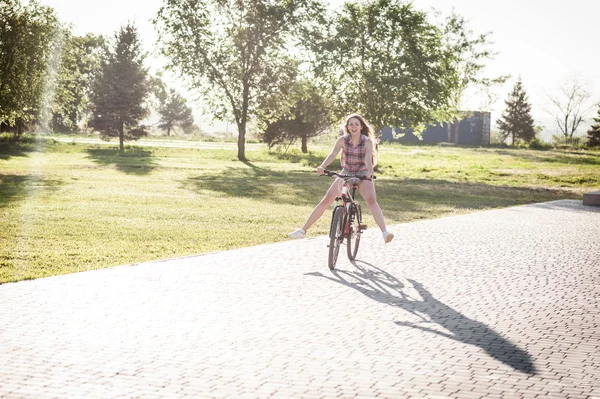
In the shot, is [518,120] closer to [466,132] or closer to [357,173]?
[466,132]

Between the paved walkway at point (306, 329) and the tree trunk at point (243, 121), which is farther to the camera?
the tree trunk at point (243, 121)

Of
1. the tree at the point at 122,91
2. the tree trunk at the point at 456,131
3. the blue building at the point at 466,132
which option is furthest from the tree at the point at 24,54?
the tree trunk at the point at 456,131

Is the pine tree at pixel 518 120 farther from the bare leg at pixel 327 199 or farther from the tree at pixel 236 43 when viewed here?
the bare leg at pixel 327 199

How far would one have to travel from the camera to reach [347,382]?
4480 mm

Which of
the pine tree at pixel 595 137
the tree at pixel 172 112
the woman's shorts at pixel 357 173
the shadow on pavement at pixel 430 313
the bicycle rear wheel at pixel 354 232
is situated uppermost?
the tree at pixel 172 112

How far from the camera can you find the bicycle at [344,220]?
8523mm

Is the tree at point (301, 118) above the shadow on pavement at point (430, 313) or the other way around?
above

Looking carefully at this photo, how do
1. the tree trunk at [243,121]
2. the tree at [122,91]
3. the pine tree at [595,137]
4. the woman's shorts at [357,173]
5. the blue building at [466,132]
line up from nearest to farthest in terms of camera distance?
1. the woman's shorts at [357,173]
2. the tree trunk at [243,121]
3. the tree at [122,91]
4. the pine tree at [595,137]
5. the blue building at [466,132]

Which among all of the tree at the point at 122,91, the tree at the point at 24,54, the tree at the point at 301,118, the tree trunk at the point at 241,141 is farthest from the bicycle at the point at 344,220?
the tree at the point at 122,91

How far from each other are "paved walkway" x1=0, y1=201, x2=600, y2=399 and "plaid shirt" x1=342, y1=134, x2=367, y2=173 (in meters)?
1.20

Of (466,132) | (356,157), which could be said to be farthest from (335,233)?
(466,132)

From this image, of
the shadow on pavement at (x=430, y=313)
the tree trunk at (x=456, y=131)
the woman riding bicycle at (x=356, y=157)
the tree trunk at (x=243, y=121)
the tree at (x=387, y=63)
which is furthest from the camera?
the tree trunk at (x=456, y=131)

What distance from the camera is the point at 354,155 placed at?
9031 millimetres

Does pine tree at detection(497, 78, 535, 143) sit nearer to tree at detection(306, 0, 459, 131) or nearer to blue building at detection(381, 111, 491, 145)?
blue building at detection(381, 111, 491, 145)
